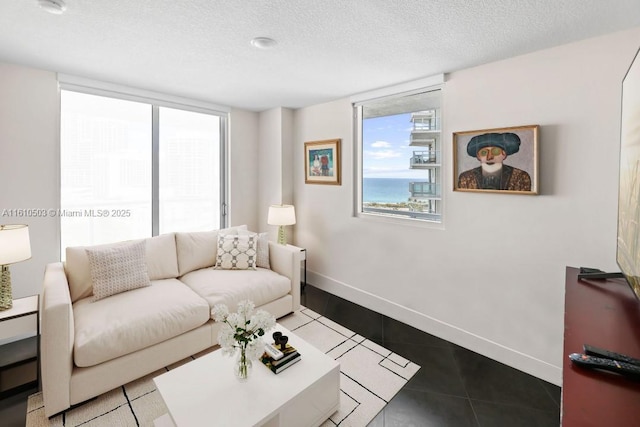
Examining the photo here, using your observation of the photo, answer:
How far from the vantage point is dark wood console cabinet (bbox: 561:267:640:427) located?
702 millimetres

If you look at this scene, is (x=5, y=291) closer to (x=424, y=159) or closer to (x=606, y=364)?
(x=606, y=364)

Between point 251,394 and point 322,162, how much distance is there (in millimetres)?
2785

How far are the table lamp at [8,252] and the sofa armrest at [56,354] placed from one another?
517 millimetres

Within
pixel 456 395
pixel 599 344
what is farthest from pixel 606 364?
pixel 456 395

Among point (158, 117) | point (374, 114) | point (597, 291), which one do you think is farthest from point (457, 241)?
point (158, 117)

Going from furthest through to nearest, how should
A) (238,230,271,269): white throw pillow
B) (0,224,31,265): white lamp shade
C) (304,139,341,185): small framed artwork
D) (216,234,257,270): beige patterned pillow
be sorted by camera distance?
(304,139,341,185): small framed artwork
(238,230,271,269): white throw pillow
(216,234,257,270): beige patterned pillow
(0,224,31,265): white lamp shade

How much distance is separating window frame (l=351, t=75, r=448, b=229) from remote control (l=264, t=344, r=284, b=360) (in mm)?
1807

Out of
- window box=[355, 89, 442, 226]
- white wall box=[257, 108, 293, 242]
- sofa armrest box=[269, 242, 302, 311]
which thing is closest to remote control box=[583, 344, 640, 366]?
window box=[355, 89, 442, 226]

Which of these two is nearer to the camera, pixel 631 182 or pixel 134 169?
pixel 631 182

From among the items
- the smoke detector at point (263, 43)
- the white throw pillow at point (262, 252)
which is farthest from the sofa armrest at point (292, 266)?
the smoke detector at point (263, 43)

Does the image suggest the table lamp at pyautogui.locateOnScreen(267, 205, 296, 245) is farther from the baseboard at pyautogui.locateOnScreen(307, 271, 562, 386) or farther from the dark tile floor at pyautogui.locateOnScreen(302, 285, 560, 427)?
the dark tile floor at pyautogui.locateOnScreen(302, 285, 560, 427)

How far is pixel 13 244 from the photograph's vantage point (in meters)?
2.02

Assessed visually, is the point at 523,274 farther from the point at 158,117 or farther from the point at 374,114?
the point at 158,117

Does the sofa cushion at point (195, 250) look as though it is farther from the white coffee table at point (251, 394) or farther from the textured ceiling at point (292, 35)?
the textured ceiling at point (292, 35)
